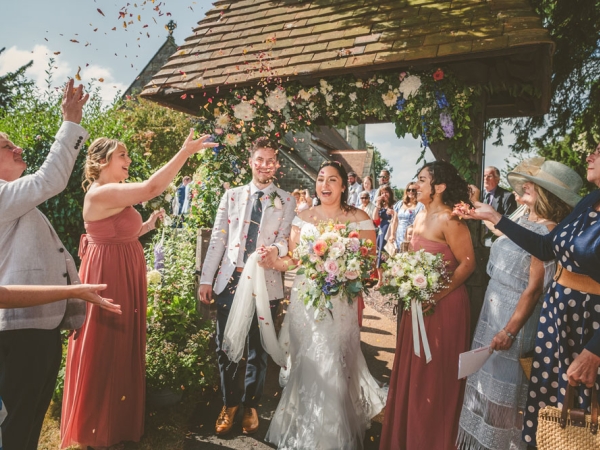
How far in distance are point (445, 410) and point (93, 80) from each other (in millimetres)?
12310

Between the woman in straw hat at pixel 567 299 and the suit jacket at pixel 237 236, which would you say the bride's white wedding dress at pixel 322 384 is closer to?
the suit jacket at pixel 237 236

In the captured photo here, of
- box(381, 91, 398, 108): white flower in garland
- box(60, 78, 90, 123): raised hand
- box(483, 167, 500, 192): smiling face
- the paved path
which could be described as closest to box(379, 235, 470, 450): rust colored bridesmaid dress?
the paved path

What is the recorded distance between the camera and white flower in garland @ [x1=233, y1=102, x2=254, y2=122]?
527 cm

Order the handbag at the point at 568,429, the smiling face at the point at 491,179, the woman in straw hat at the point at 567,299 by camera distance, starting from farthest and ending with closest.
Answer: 1. the smiling face at the point at 491,179
2. the woman in straw hat at the point at 567,299
3. the handbag at the point at 568,429

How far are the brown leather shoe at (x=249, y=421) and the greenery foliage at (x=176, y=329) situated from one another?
2.26 feet

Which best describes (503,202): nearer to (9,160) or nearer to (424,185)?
(424,185)

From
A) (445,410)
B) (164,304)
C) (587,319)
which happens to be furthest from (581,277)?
(164,304)

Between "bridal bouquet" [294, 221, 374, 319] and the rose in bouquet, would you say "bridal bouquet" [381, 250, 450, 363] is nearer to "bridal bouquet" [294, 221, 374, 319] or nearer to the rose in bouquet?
the rose in bouquet

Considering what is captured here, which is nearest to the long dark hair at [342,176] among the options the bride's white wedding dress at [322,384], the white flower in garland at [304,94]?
the bride's white wedding dress at [322,384]

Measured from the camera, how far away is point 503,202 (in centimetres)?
729

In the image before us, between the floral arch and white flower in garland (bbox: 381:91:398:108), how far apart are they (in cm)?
1

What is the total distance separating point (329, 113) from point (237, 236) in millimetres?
2173

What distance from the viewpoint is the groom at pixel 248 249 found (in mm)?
3953

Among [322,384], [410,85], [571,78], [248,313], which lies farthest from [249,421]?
[571,78]
